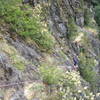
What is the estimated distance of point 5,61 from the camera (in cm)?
611

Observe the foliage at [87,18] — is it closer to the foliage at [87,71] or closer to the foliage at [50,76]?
the foliage at [87,71]

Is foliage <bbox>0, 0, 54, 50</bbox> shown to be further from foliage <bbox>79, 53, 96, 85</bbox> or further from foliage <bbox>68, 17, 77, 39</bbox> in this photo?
foliage <bbox>68, 17, 77, 39</bbox>

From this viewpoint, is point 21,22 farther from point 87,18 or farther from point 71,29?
point 87,18

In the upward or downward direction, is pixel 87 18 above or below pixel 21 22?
below

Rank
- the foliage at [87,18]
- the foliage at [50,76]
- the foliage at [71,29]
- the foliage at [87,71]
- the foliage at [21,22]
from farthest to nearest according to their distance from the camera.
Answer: the foliage at [87,18], the foliage at [71,29], the foliage at [87,71], the foliage at [21,22], the foliage at [50,76]

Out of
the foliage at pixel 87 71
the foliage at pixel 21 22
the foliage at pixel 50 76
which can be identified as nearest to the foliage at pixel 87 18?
the foliage at pixel 87 71

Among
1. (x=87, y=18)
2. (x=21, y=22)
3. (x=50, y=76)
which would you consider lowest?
(x=87, y=18)

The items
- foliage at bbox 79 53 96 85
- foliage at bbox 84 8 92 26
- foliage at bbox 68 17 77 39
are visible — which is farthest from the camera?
foliage at bbox 84 8 92 26

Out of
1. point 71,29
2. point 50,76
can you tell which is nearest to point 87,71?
point 71,29

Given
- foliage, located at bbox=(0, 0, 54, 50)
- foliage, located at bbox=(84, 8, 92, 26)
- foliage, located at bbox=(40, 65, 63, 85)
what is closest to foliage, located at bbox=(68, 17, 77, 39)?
foliage, located at bbox=(84, 8, 92, 26)

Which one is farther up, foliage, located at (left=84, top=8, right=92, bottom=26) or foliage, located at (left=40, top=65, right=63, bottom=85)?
foliage, located at (left=40, top=65, right=63, bottom=85)

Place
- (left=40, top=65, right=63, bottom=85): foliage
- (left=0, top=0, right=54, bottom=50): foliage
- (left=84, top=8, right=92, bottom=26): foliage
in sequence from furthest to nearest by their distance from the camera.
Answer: (left=84, top=8, right=92, bottom=26): foliage < (left=0, top=0, right=54, bottom=50): foliage < (left=40, top=65, right=63, bottom=85): foliage

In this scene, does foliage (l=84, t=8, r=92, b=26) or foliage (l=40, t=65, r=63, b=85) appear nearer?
foliage (l=40, t=65, r=63, b=85)

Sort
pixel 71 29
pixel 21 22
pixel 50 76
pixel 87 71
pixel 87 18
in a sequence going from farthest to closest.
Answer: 1. pixel 87 18
2. pixel 71 29
3. pixel 87 71
4. pixel 21 22
5. pixel 50 76
